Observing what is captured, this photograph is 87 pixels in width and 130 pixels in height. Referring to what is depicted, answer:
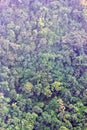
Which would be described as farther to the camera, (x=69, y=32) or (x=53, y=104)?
(x=69, y=32)

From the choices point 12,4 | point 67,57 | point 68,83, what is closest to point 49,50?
point 67,57

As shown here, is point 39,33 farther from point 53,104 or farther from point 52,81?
point 53,104

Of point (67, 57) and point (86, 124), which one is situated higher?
point (67, 57)

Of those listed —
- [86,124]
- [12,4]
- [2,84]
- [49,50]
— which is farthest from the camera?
[12,4]

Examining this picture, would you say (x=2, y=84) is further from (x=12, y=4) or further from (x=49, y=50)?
(x=12, y=4)

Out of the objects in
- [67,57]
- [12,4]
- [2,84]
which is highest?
[12,4]

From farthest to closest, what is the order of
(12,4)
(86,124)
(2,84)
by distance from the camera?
1. (12,4)
2. (2,84)
3. (86,124)
